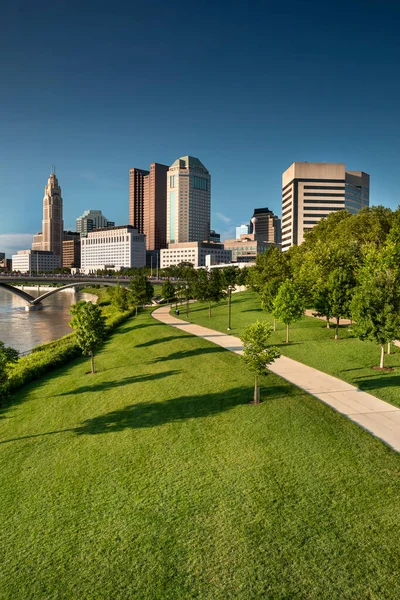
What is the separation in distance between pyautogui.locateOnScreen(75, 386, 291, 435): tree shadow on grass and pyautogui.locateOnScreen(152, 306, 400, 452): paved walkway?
6.19ft

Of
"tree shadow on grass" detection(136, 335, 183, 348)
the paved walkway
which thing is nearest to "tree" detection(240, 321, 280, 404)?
the paved walkway

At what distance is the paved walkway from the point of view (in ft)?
52.1

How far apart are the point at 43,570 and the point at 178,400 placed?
449 inches

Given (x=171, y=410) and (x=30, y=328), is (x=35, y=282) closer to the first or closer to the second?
(x=30, y=328)

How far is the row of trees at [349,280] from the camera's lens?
24.0m

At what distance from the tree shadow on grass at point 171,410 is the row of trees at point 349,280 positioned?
742cm

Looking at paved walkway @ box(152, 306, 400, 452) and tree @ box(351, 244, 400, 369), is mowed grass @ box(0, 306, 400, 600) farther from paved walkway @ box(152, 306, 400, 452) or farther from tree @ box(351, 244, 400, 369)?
tree @ box(351, 244, 400, 369)

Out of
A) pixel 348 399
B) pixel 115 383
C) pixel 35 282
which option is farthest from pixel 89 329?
pixel 35 282

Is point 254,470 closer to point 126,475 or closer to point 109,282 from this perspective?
point 126,475

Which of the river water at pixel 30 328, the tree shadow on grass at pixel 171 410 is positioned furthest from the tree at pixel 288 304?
the river water at pixel 30 328

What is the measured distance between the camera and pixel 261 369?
63.2 feet

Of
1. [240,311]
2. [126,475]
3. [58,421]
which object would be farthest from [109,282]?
[126,475]

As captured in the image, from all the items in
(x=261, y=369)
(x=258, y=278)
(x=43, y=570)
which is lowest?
(x=43, y=570)

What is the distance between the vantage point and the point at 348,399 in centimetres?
1936
